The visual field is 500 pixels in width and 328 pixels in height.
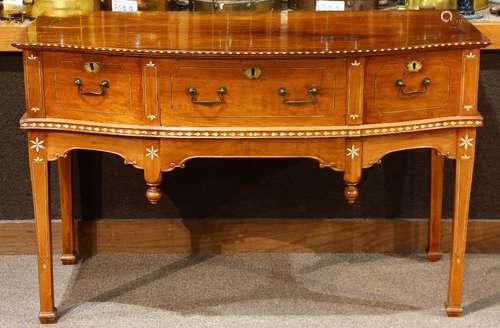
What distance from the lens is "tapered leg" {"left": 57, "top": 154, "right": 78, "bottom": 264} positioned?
3400 millimetres

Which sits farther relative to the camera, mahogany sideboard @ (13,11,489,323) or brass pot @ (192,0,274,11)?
brass pot @ (192,0,274,11)


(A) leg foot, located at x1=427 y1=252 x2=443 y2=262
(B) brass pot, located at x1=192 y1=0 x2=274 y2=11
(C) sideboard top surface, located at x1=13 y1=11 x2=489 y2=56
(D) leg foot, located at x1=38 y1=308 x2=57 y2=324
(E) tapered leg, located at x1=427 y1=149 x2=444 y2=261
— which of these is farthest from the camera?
(A) leg foot, located at x1=427 y1=252 x2=443 y2=262

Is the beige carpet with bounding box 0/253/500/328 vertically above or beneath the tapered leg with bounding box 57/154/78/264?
beneath

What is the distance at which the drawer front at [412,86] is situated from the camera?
2.80 meters

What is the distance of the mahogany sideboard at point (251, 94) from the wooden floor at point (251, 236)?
660 mm

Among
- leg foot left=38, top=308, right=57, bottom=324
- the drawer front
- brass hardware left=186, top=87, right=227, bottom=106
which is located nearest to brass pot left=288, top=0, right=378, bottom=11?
the drawer front

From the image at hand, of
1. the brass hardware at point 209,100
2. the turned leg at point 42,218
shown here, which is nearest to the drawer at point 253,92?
the brass hardware at point 209,100

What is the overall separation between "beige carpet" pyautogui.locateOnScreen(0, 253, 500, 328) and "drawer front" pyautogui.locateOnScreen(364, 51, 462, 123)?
0.63m

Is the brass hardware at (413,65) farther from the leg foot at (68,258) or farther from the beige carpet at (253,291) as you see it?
the leg foot at (68,258)

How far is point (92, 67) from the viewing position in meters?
2.80

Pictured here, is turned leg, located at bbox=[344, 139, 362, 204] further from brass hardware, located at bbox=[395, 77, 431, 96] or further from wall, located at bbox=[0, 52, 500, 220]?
wall, located at bbox=[0, 52, 500, 220]

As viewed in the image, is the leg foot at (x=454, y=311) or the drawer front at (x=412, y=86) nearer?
the drawer front at (x=412, y=86)

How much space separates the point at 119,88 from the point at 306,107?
1.54 ft

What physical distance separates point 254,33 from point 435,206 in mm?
907
